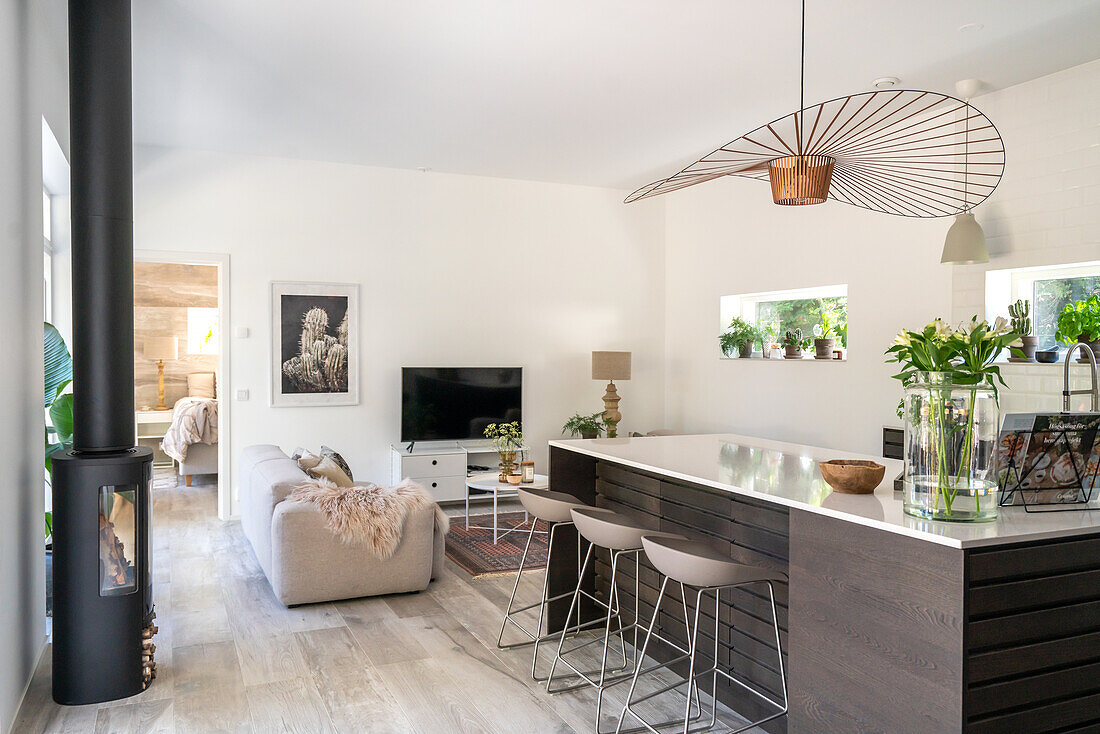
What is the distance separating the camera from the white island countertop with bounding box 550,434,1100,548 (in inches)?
82.0

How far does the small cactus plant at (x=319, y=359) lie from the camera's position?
6.79m

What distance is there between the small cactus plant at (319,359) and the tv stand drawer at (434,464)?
84 centimetres

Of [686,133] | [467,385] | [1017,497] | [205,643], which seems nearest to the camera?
[1017,497]

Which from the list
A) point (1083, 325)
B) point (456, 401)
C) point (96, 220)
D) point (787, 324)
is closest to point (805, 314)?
point (787, 324)

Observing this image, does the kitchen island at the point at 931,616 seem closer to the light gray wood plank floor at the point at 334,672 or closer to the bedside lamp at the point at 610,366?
the light gray wood plank floor at the point at 334,672

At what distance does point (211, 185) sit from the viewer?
21.2 ft

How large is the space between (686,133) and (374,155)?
2497mm

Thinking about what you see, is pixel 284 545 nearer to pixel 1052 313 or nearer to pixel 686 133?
pixel 686 133

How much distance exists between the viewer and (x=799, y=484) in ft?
9.14

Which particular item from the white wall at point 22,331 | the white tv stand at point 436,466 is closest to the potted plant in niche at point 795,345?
the white tv stand at point 436,466

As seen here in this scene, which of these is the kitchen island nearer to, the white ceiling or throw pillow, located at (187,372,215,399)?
the white ceiling

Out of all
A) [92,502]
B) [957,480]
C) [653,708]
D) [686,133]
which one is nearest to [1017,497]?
[957,480]

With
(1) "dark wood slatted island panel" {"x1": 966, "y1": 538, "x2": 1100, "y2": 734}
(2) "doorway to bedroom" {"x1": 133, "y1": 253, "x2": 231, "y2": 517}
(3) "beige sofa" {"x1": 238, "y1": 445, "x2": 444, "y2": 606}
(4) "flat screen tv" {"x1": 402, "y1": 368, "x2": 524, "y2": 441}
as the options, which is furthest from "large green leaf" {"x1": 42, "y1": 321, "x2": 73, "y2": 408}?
(2) "doorway to bedroom" {"x1": 133, "y1": 253, "x2": 231, "y2": 517}

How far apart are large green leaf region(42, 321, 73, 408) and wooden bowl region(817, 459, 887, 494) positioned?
11.0ft
